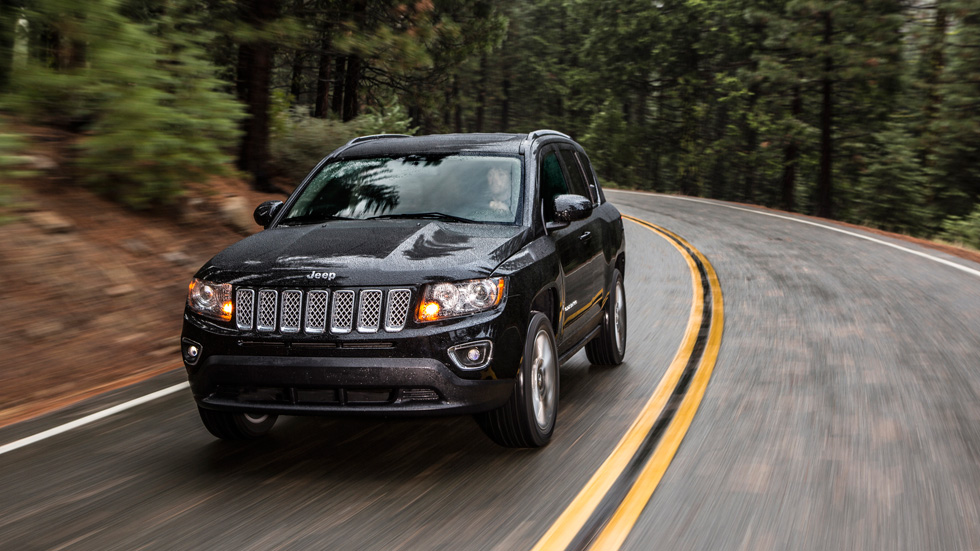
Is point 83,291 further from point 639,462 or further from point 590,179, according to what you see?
point 639,462

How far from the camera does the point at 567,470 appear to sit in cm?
512

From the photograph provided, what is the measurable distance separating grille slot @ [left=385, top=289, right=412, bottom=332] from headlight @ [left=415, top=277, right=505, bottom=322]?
0.07 m

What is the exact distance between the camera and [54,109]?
36.4 ft

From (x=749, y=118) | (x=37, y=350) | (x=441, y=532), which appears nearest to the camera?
(x=441, y=532)

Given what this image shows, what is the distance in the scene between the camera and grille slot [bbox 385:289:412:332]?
4746 millimetres

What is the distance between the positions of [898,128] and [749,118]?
6.02 meters

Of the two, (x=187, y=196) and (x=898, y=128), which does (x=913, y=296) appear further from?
(x=898, y=128)

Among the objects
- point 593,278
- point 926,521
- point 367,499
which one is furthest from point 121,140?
point 926,521

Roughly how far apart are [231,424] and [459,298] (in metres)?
1.71

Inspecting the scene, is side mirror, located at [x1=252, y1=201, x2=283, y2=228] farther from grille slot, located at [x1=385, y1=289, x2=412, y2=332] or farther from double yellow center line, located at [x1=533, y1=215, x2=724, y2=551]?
double yellow center line, located at [x1=533, y1=215, x2=724, y2=551]

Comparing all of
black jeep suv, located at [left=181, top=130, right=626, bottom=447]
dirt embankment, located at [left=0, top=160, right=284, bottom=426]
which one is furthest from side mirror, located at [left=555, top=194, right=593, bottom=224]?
dirt embankment, located at [left=0, top=160, right=284, bottom=426]

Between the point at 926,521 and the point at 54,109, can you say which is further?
the point at 54,109

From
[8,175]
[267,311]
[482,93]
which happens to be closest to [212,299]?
[267,311]

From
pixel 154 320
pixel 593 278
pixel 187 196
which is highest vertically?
pixel 187 196
